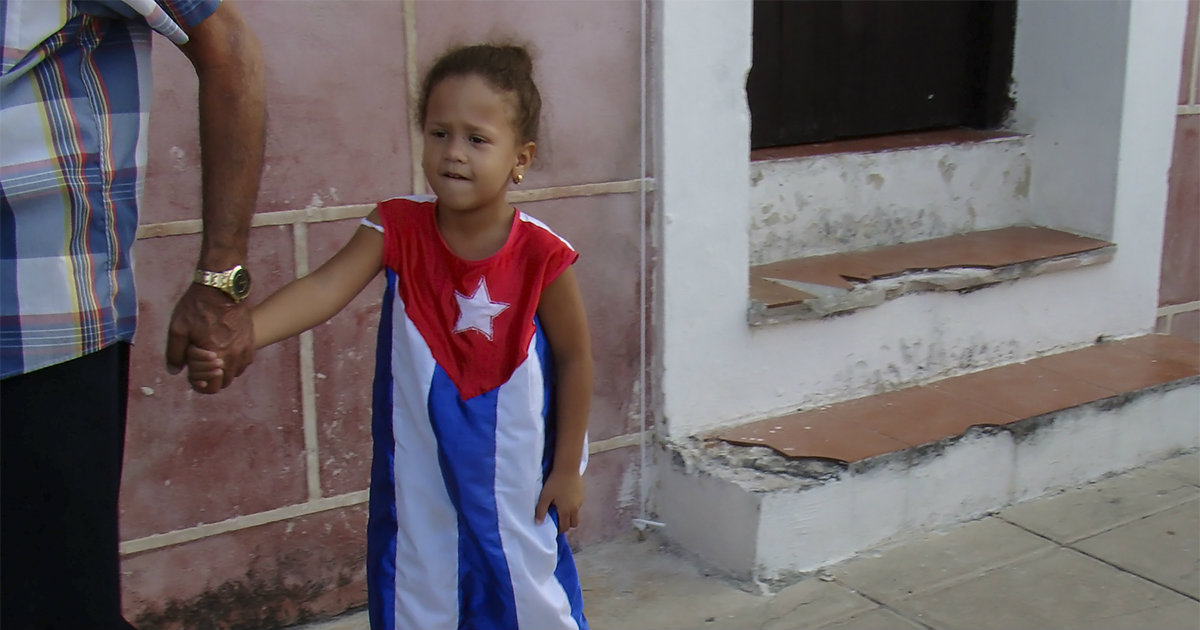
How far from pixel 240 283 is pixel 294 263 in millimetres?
859

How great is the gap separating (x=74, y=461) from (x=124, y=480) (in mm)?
1004

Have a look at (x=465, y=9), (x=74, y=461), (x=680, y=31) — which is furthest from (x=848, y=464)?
(x=74, y=461)

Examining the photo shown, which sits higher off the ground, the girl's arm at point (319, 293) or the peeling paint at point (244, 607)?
the girl's arm at point (319, 293)

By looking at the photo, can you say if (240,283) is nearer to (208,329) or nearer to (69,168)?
(208,329)

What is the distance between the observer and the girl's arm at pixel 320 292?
6.04ft

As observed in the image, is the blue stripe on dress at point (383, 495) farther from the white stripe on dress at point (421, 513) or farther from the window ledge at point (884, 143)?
the window ledge at point (884, 143)

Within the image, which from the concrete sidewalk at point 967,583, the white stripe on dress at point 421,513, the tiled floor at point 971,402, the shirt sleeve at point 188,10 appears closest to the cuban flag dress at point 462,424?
the white stripe on dress at point 421,513

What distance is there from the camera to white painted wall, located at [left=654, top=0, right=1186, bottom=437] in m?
3.02

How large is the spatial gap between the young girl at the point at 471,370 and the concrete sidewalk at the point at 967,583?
847 mm

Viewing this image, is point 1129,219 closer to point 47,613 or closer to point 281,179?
point 281,179

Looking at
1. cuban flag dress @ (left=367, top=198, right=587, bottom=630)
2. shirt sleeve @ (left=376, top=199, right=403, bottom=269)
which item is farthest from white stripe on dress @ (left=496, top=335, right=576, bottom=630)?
shirt sleeve @ (left=376, top=199, right=403, bottom=269)

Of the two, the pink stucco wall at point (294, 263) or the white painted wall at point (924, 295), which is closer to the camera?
the pink stucco wall at point (294, 263)

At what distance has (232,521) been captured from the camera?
2.60 meters

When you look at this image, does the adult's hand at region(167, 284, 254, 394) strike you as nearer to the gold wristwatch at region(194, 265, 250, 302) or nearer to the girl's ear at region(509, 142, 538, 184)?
the gold wristwatch at region(194, 265, 250, 302)
